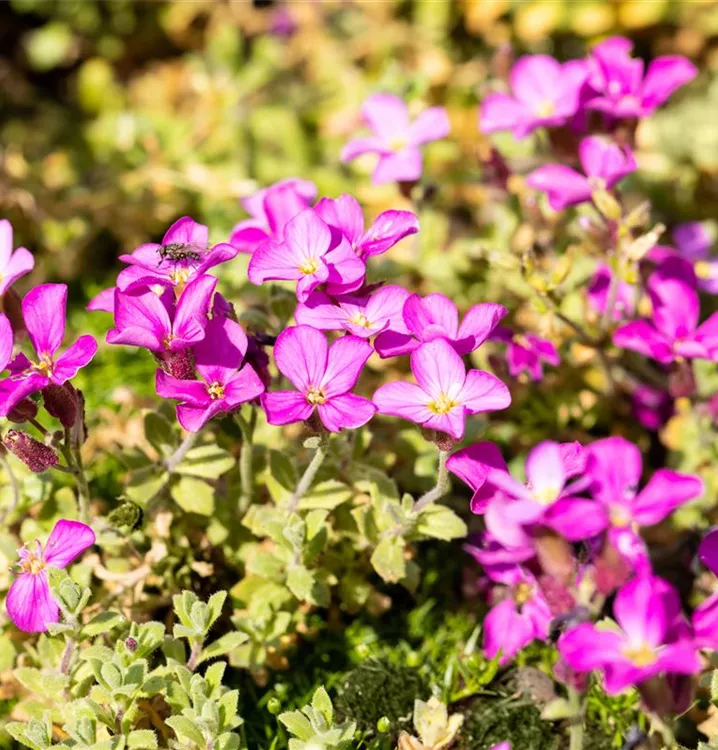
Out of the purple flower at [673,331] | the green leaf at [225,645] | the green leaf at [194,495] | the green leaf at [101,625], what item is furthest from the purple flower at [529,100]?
the green leaf at [101,625]

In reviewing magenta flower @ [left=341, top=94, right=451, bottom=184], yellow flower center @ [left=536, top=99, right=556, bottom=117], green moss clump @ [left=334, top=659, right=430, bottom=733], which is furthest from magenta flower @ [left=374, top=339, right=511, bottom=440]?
yellow flower center @ [left=536, top=99, right=556, bottom=117]

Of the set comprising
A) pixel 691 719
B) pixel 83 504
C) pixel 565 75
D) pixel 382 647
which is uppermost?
pixel 565 75

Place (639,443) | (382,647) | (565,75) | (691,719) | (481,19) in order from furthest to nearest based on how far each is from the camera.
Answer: (481,19), (639,443), (565,75), (382,647), (691,719)

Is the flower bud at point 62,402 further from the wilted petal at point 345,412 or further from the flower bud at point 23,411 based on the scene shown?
the wilted petal at point 345,412

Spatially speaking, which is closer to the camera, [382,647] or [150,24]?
[382,647]

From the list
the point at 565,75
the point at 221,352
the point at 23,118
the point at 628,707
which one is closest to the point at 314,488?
the point at 221,352

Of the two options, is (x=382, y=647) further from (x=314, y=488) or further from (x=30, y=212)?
(x=30, y=212)
